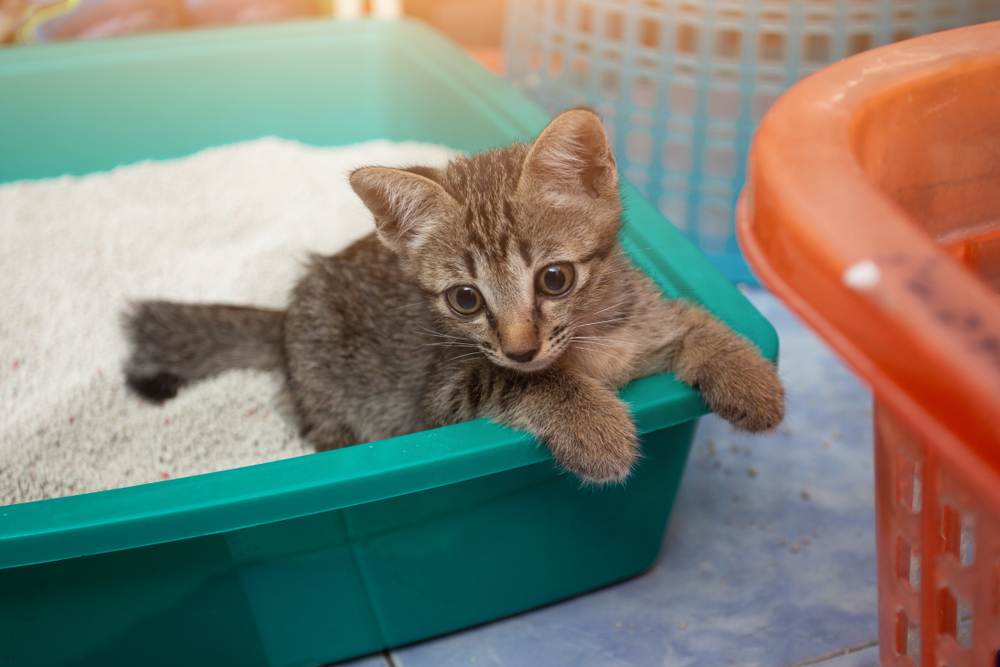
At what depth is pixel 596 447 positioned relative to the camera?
1113mm

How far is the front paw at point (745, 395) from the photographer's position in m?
1.18

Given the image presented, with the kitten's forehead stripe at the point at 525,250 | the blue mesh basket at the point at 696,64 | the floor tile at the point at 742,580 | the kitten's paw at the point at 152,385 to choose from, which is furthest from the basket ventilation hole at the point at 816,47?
the kitten's paw at the point at 152,385

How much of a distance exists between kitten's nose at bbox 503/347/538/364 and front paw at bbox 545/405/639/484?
0.11 meters

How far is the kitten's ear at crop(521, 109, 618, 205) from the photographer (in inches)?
44.1

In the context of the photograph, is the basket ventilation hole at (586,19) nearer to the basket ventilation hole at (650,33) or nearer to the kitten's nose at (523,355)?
the basket ventilation hole at (650,33)

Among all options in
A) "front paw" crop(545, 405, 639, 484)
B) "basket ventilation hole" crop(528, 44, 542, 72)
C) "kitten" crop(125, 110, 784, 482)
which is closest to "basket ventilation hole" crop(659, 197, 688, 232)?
"basket ventilation hole" crop(528, 44, 542, 72)

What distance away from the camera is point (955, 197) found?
3.42 ft

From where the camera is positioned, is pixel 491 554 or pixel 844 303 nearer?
pixel 844 303

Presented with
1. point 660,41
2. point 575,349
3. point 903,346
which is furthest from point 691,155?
point 903,346

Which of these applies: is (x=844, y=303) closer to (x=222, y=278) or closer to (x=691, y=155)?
(x=691, y=155)

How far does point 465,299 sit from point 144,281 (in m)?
1.27

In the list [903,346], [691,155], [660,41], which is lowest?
[691,155]

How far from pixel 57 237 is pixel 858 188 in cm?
221

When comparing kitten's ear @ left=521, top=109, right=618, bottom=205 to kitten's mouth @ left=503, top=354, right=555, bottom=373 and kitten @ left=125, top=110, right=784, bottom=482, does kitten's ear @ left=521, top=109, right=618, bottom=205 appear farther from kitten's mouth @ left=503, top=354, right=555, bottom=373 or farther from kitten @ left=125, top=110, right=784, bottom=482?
kitten's mouth @ left=503, top=354, right=555, bottom=373
